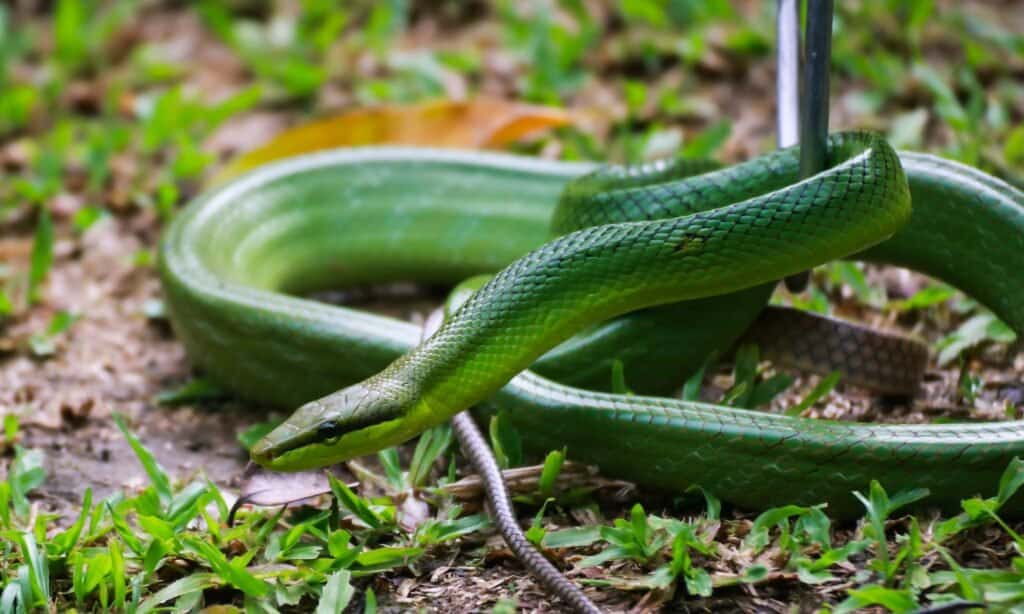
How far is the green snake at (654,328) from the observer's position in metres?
3.32

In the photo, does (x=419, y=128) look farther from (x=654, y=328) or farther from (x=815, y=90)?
(x=815, y=90)

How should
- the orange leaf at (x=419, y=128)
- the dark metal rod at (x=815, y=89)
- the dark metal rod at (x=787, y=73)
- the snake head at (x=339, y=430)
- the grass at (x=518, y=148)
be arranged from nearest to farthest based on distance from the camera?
the grass at (x=518, y=148)
the snake head at (x=339, y=430)
the dark metal rod at (x=815, y=89)
the dark metal rod at (x=787, y=73)
the orange leaf at (x=419, y=128)

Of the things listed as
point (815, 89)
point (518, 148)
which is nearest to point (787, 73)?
point (815, 89)

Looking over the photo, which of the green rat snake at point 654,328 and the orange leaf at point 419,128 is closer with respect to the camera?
the green rat snake at point 654,328

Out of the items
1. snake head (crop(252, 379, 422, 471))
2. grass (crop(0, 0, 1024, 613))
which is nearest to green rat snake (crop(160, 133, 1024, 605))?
snake head (crop(252, 379, 422, 471))

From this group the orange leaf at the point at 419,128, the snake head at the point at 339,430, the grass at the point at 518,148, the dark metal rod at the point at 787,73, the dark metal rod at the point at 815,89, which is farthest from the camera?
the orange leaf at the point at 419,128

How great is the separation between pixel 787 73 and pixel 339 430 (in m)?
2.02

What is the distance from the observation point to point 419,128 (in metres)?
6.07

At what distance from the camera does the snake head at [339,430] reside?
3322 millimetres

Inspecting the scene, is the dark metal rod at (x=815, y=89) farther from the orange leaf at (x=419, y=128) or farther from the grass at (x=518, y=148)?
the orange leaf at (x=419, y=128)

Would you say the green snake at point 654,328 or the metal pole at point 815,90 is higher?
the metal pole at point 815,90

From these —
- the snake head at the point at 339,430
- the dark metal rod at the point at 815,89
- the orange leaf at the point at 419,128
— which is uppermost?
the dark metal rod at the point at 815,89

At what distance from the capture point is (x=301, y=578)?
10.7 ft

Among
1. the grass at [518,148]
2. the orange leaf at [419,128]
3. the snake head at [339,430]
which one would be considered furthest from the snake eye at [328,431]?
the orange leaf at [419,128]
